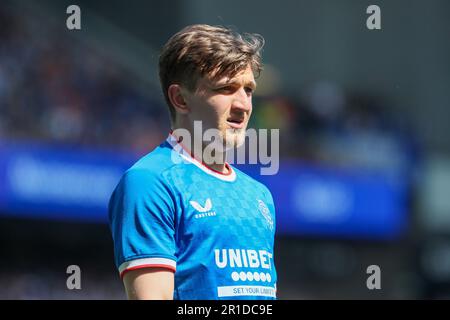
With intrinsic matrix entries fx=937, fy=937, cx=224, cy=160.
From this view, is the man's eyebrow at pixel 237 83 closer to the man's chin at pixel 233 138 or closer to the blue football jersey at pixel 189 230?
the man's chin at pixel 233 138

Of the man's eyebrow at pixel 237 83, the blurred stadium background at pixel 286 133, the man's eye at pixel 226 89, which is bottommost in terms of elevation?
the man's eye at pixel 226 89

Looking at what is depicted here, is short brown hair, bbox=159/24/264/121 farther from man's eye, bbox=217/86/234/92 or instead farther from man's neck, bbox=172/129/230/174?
man's neck, bbox=172/129/230/174

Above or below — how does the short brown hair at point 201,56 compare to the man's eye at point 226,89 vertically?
above

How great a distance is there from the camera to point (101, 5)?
705 inches

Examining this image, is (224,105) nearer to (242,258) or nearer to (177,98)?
(177,98)

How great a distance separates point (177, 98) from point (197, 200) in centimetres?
36

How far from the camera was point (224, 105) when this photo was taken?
3.08 meters

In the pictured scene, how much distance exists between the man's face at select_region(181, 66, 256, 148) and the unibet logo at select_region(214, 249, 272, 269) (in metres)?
0.36

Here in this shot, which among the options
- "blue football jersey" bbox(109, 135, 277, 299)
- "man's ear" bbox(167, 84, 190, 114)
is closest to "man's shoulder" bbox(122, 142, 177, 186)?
"blue football jersey" bbox(109, 135, 277, 299)

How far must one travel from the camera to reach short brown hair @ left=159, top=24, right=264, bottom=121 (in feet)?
10.00

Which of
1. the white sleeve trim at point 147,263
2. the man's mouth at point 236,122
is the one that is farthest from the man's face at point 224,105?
the white sleeve trim at point 147,263

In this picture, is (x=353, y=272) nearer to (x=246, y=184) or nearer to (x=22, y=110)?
(x=22, y=110)

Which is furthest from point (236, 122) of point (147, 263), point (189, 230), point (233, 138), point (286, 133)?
point (286, 133)

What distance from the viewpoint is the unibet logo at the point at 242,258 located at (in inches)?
118
